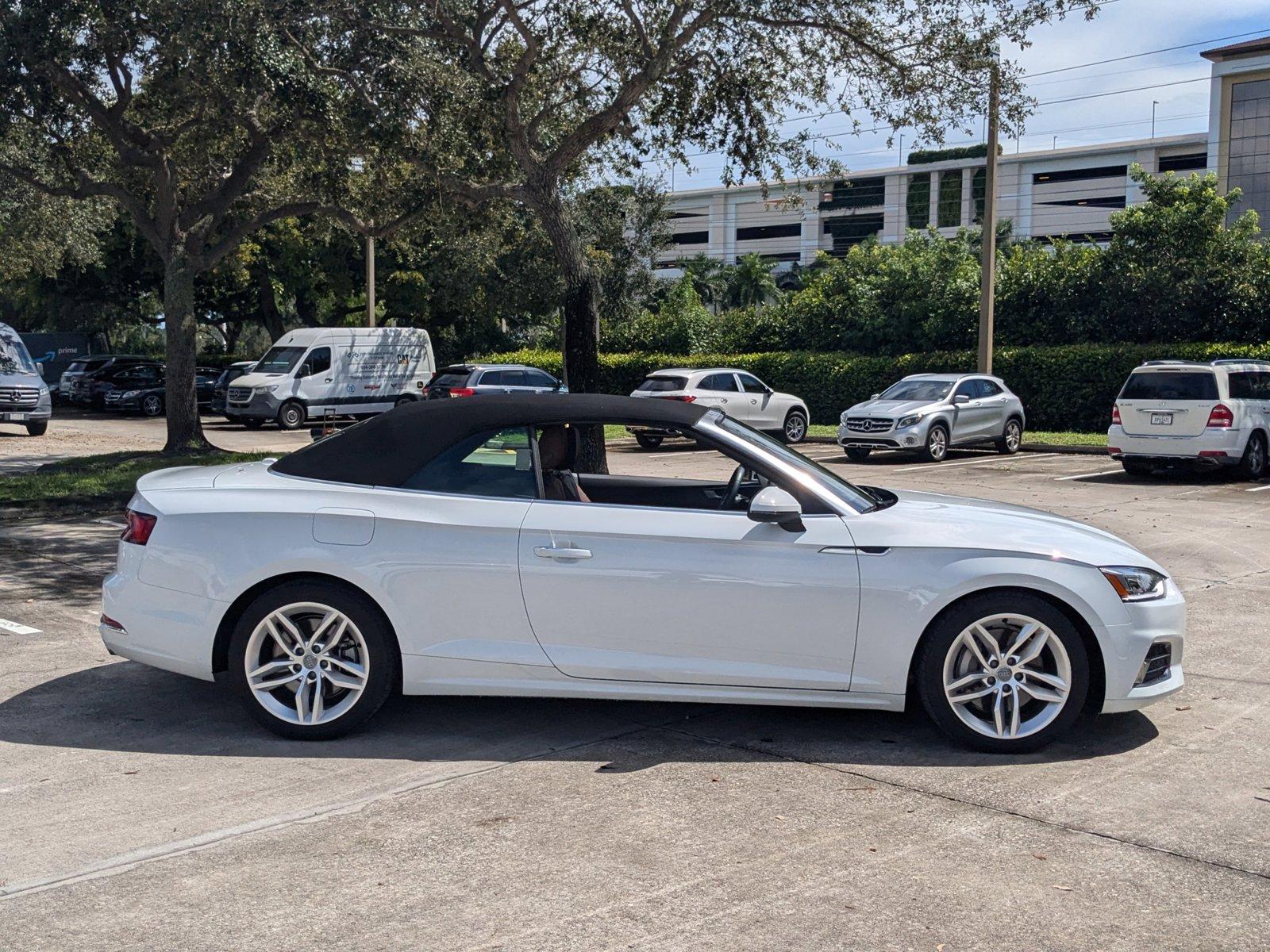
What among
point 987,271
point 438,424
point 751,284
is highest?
point 751,284

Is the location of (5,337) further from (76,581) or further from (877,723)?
→ (877,723)

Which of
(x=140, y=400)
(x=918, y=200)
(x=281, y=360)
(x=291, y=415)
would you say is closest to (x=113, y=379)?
(x=140, y=400)

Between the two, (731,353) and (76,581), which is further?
(731,353)

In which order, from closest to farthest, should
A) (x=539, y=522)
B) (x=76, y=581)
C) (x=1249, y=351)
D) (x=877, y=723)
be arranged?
(x=539, y=522), (x=877, y=723), (x=76, y=581), (x=1249, y=351)

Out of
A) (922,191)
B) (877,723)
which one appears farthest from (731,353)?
(922,191)

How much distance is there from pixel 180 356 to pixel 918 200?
294 ft

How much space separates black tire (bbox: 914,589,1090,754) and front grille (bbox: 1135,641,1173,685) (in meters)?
0.27

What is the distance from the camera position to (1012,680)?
5.56m

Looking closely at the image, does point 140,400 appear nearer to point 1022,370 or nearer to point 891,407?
point 891,407

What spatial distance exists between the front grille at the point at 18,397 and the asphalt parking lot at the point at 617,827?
878 inches

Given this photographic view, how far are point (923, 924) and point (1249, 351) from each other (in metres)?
24.9

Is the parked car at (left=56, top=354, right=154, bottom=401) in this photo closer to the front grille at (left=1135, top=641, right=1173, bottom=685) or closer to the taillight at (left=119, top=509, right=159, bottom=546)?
the taillight at (left=119, top=509, right=159, bottom=546)

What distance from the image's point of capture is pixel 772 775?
208 inches

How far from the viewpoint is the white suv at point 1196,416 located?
17469 millimetres
